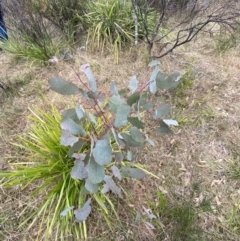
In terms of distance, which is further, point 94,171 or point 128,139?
point 128,139

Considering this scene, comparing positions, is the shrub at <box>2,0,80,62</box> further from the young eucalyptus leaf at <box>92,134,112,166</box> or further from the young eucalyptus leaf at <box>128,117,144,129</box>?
the young eucalyptus leaf at <box>92,134,112,166</box>

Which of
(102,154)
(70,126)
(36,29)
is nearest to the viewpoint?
(102,154)

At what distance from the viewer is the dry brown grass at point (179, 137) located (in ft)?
6.04

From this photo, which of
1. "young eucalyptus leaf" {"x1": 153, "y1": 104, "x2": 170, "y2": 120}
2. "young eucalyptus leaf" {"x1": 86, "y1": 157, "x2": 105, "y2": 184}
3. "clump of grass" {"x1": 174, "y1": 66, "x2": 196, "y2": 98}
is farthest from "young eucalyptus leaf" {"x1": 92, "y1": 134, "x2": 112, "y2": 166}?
"clump of grass" {"x1": 174, "y1": 66, "x2": 196, "y2": 98}

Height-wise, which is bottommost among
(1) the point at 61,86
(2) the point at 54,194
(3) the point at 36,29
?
(2) the point at 54,194

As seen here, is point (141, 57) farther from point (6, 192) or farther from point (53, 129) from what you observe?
point (6, 192)

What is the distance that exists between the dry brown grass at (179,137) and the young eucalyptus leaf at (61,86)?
1.08m

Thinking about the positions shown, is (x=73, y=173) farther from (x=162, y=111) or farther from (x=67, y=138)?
(x=162, y=111)

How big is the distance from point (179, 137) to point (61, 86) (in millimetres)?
1563

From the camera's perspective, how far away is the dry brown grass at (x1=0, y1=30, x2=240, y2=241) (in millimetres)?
1840

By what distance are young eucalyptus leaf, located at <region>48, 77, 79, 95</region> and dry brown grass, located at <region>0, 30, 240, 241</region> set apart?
1.08 meters

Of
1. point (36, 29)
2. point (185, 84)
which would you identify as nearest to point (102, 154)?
point (185, 84)

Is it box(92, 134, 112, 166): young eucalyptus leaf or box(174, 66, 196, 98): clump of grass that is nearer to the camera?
box(92, 134, 112, 166): young eucalyptus leaf

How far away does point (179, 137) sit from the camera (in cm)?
237
